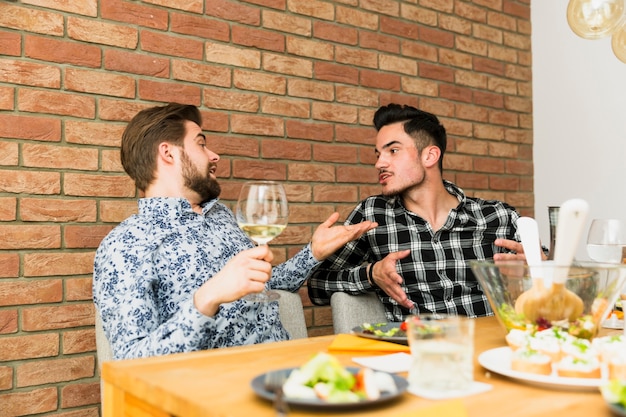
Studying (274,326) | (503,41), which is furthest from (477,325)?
(503,41)

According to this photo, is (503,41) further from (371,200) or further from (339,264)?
A: (339,264)

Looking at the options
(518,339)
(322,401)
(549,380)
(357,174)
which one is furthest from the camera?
(357,174)

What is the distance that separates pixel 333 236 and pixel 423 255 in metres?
0.39

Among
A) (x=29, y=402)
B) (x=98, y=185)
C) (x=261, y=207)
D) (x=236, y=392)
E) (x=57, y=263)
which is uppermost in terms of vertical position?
(x=98, y=185)

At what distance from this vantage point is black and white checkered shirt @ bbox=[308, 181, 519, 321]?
2139 mm

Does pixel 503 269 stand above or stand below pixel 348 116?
below

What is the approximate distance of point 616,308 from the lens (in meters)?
1.73

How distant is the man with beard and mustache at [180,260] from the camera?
137 centimetres

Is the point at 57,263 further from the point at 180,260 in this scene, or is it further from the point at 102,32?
the point at 102,32

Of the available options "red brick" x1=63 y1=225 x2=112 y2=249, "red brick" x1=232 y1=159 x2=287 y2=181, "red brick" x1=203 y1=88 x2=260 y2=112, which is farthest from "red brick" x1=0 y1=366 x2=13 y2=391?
"red brick" x1=203 y1=88 x2=260 y2=112

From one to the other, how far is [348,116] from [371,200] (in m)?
0.52

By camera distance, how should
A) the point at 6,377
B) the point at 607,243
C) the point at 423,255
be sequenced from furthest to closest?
the point at 423,255 < the point at 6,377 < the point at 607,243

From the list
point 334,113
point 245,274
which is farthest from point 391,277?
point 334,113

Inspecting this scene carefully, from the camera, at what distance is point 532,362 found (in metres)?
0.90
